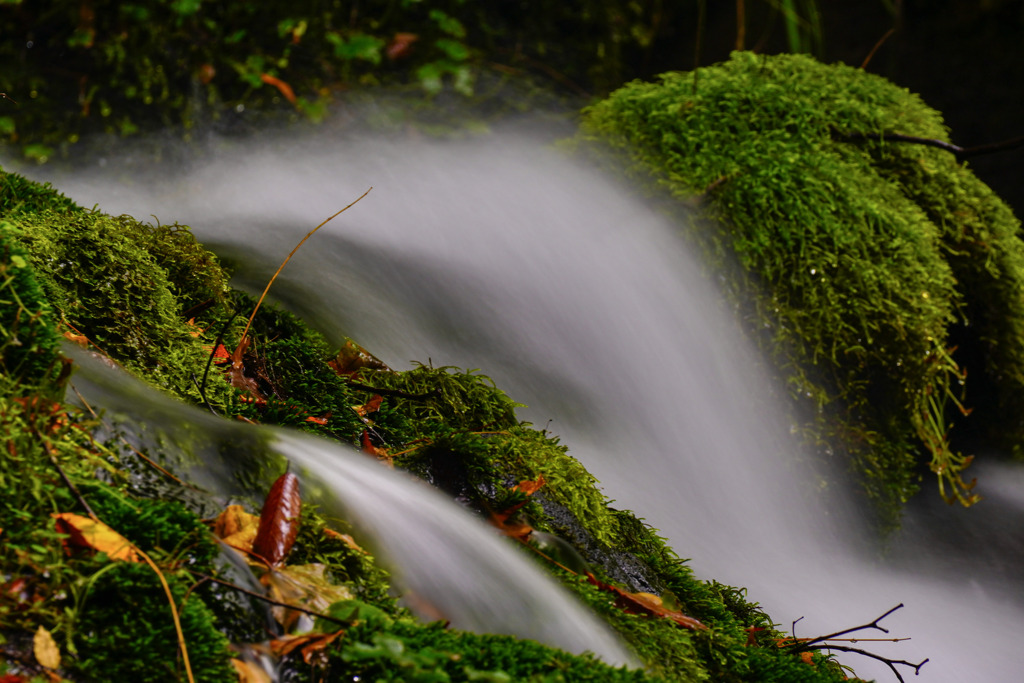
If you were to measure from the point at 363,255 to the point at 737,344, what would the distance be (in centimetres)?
175

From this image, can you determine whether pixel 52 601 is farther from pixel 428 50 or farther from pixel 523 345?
pixel 428 50

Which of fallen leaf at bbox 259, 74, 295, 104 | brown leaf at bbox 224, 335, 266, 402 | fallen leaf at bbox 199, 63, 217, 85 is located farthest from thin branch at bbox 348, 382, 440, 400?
fallen leaf at bbox 199, 63, 217, 85

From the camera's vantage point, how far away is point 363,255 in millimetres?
3141

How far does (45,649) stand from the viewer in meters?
0.89

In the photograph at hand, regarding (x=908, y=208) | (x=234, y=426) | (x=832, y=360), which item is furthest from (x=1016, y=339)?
(x=234, y=426)

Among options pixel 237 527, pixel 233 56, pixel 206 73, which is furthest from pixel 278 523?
pixel 233 56

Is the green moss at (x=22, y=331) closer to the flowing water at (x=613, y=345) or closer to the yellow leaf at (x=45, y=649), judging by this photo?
the yellow leaf at (x=45, y=649)

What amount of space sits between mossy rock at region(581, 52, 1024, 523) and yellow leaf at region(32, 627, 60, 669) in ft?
10.0

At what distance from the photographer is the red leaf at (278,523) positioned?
118cm

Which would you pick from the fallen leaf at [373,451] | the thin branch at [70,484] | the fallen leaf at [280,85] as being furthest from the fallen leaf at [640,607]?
the fallen leaf at [280,85]

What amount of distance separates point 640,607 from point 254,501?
35.6 inches

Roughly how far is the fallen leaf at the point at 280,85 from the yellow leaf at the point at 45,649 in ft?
14.6

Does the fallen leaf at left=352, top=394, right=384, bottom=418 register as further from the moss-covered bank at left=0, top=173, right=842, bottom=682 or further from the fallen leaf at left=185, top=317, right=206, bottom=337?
the fallen leaf at left=185, top=317, right=206, bottom=337

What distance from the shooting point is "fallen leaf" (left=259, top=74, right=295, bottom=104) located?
4.83 m
